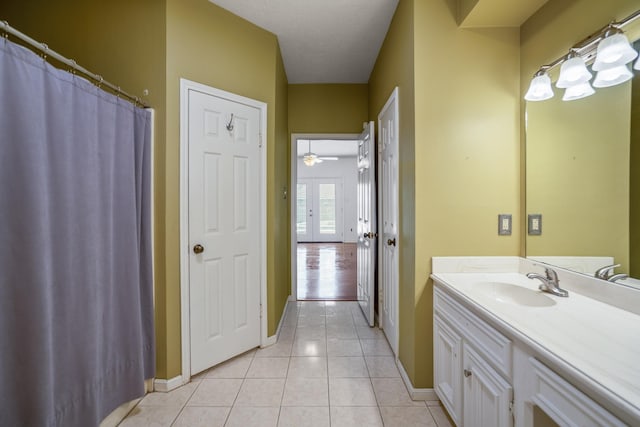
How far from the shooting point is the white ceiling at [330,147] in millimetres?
6605

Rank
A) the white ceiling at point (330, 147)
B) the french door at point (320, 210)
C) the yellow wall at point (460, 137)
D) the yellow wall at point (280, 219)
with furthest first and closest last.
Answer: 1. the french door at point (320, 210)
2. the white ceiling at point (330, 147)
3. the yellow wall at point (280, 219)
4. the yellow wall at point (460, 137)

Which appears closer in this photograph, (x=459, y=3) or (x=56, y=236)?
(x=56, y=236)

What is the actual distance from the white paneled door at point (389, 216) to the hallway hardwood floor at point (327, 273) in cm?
123

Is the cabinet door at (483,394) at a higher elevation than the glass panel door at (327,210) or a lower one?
lower

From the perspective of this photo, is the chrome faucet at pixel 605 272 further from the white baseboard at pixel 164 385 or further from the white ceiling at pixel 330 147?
the white ceiling at pixel 330 147

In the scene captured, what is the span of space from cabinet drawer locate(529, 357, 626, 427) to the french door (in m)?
7.76

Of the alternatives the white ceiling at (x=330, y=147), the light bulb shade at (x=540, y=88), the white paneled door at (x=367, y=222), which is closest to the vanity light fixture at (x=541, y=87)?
the light bulb shade at (x=540, y=88)

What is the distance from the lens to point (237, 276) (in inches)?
86.4

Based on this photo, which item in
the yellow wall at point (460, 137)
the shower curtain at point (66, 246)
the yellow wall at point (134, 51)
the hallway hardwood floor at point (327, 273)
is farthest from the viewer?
the hallway hardwood floor at point (327, 273)

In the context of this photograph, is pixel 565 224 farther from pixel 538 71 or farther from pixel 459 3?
pixel 459 3

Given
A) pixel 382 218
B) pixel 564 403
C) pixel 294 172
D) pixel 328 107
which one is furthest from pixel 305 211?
pixel 564 403

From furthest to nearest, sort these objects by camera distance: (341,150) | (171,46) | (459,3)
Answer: (341,150)
(171,46)
(459,3)

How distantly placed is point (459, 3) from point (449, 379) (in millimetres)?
2245

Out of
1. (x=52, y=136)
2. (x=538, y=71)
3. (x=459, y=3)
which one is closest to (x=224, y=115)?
(x=52, y=136)
